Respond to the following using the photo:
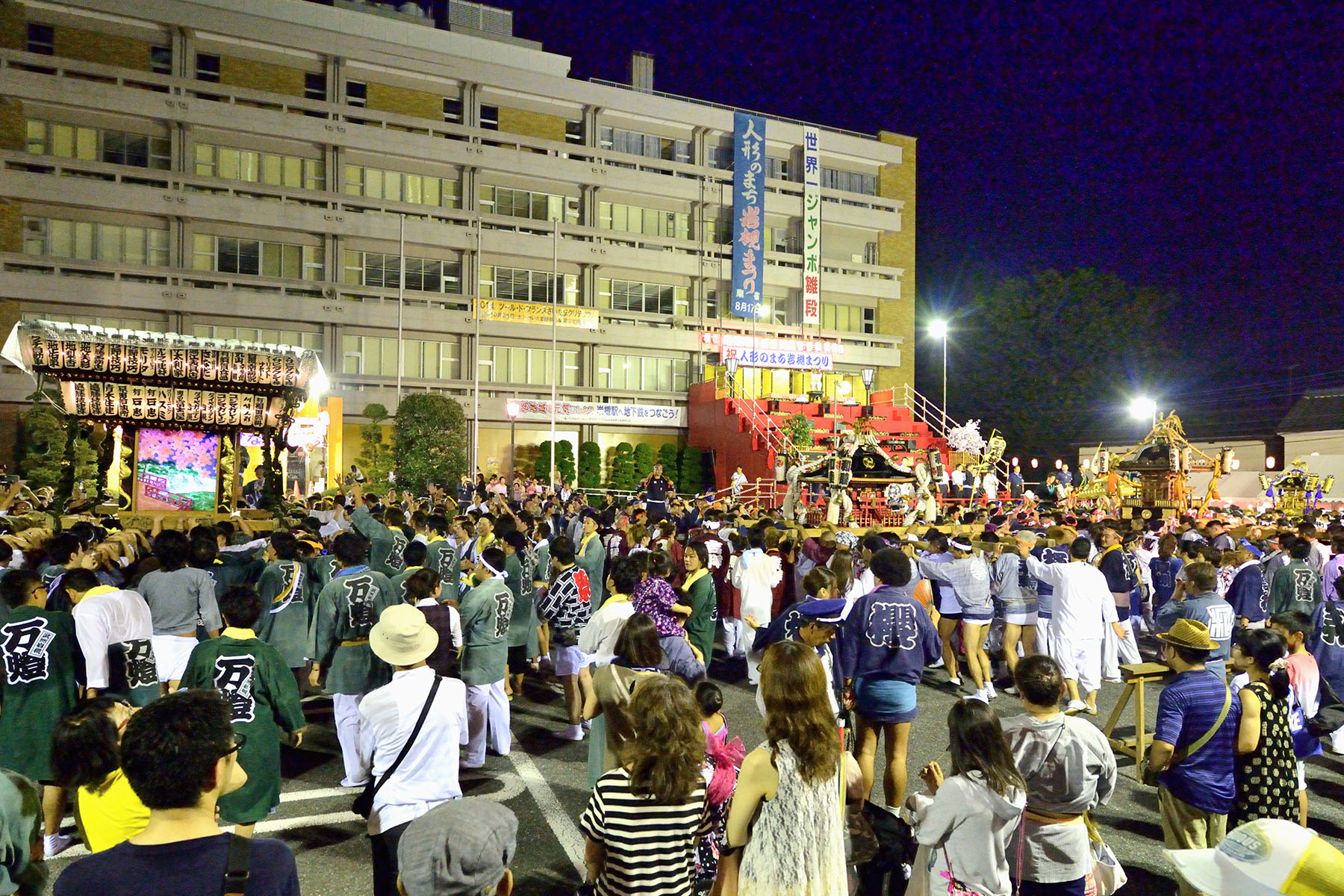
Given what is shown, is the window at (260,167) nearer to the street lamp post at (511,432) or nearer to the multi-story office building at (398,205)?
the multi-story office building at (398,205)

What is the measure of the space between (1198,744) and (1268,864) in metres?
2.88

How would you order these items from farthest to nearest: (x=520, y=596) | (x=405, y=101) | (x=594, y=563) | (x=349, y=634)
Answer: (x=405, y=101), (x=594, y=563), (x=520, y=596), (x=349, y=634)

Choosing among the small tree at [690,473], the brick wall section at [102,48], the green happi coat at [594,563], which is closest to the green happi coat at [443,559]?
the green happi coat at [594,563]

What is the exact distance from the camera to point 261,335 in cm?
3350

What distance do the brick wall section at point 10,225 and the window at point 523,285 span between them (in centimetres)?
1737

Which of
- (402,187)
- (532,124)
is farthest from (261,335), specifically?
(532,124)

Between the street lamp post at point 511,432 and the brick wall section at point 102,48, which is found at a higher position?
the brick wall section at point 102,48

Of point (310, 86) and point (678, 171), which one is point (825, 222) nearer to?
point (678, 171)

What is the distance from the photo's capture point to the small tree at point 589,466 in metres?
35.6

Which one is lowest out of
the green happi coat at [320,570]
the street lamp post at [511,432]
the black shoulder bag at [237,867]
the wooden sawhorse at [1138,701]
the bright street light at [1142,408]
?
the wooden sawhorse at [1138,701]

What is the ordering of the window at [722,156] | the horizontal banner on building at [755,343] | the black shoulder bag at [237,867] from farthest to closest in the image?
the window at [722,156] < the horizontal banner on building at [755,343] < the black shoulder bag at [237,867]

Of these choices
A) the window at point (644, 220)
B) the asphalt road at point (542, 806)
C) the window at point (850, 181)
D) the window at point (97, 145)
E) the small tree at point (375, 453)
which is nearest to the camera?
the asphalt road at point (542, 806)

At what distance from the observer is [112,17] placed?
31.1 meters

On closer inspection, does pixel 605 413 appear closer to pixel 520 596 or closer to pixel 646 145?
pixel 646 145
